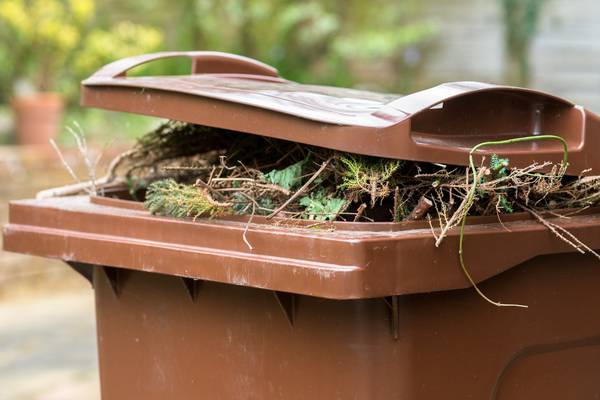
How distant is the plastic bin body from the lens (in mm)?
2658

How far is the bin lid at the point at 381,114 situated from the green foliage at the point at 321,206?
0.17 metres

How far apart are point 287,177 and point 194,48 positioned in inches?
317

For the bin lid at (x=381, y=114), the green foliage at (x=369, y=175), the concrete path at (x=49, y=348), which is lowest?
the concrete path at (x=49, y=348)

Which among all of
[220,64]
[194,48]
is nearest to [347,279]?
[220,64]

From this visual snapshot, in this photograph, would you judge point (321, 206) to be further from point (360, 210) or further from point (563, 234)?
point (563, 234)

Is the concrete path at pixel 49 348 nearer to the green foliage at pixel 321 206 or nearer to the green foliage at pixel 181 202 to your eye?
the green foliage at pixel 181 202

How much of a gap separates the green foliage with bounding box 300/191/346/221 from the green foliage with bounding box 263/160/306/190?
7cm

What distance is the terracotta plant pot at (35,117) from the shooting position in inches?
333

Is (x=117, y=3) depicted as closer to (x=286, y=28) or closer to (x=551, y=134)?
(x=286, y=28)

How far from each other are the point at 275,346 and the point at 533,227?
75 cm

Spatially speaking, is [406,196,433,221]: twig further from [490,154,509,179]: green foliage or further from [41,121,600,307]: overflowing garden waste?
[490,154,509,179]: green foliage

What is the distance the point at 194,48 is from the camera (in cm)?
1076

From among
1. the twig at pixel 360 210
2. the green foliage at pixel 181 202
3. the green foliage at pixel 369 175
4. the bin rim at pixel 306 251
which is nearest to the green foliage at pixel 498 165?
the bin rim at pixel 306 251

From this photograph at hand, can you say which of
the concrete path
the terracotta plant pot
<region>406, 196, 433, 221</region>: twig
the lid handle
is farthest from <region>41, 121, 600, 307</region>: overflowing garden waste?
the terracotta plant pot
